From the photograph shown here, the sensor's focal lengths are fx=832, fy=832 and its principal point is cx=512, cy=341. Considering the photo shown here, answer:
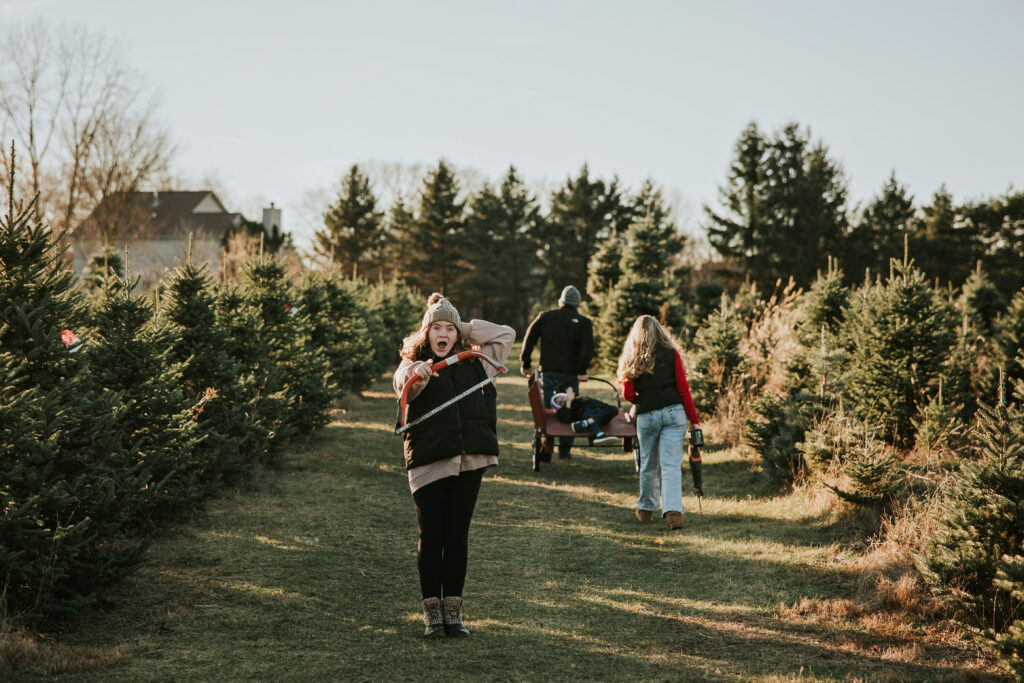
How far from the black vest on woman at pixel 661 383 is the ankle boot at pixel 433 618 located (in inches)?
147

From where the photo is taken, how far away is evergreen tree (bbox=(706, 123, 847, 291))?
4862 centimetres

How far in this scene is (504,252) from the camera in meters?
54.8

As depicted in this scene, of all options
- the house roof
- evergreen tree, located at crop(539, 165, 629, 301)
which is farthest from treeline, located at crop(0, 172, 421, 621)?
evergreen tree, located at crop(539, 165, 629, 301)

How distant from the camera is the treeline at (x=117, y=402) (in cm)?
505

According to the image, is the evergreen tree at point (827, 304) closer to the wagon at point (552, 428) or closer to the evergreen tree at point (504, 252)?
the wagon at point (552, 428)

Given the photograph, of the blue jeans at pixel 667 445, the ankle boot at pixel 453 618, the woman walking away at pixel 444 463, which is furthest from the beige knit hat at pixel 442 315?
the blue jeans at pixel 667 445

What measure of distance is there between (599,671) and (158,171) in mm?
47207

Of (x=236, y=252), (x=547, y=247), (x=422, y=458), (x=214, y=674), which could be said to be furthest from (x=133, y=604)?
(x=547, y=247)

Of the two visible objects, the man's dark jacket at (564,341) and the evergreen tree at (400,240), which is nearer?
the man's dark jacket at (564,341)

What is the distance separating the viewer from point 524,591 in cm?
660

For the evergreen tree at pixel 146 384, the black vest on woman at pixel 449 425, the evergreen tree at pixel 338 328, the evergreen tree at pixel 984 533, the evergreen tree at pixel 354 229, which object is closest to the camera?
the evergreen tree at pixel 984 533

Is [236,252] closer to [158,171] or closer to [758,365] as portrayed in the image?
[158,171]

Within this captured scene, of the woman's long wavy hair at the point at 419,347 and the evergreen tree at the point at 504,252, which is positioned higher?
the evergreen tree at the point at 504,252

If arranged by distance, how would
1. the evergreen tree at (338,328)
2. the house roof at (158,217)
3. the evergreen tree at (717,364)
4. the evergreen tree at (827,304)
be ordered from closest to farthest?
the evergreen tree at (717,364) → the evergreen tree at (827,304) → the evergreen tree at (338,328) → the house roof at (158,217)
